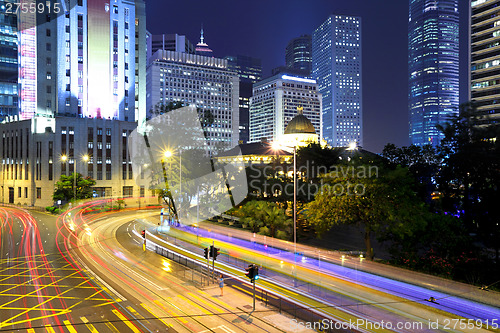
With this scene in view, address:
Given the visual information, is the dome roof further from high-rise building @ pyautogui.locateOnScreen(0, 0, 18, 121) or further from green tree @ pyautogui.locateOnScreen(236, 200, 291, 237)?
high-rise building @ pyautogui.locateOnScreen(0, 0, 18, 121)

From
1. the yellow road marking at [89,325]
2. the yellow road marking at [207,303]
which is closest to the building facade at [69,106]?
the yellow road marking at [207,303]

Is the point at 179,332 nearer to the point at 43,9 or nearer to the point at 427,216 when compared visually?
the point at 427,216

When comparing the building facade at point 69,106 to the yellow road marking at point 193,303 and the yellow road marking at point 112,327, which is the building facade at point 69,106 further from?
the yellow road marking at point 112,327

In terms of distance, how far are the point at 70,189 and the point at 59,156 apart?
11.8 metres

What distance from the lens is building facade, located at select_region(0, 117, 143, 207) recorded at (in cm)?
7875

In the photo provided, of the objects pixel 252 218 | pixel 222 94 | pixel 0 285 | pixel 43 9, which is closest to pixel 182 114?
pixel 252 218

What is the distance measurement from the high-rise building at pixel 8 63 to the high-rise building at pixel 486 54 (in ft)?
420

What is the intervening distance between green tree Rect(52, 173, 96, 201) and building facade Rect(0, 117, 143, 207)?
5.97m

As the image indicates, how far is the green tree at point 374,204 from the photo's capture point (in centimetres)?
2594

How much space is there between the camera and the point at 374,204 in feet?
85.9

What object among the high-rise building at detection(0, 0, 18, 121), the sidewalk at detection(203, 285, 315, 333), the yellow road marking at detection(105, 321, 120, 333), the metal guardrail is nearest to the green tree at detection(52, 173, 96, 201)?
the metal guardrail

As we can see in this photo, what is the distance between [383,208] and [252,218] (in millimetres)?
13622

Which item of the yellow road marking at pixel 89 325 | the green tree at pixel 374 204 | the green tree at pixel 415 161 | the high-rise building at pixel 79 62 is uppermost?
the high-rise building at pixel 79 62

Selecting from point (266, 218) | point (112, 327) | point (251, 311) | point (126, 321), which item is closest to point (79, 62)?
point (266, 218)
